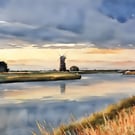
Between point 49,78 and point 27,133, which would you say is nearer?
point 27,133

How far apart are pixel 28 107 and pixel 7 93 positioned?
654 centimetres

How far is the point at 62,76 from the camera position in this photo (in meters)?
45.0

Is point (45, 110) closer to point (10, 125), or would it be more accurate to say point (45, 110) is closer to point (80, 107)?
point (80, 107)

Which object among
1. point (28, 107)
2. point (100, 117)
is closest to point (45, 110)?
point (28, 107)

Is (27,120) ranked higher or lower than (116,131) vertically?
lower

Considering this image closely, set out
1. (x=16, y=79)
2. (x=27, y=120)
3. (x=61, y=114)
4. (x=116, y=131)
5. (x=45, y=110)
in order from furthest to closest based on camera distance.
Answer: (x=16, y=79), (x=45, y=110), (x=61, y=114), (x=27, y=120), (x=116, y=131)

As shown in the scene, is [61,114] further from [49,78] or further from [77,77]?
[77,77]

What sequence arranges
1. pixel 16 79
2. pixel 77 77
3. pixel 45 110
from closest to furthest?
pixel 45 110 < pixel 16 79 < pixel 77 77

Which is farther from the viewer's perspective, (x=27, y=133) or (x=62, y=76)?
(x=62, y=76)

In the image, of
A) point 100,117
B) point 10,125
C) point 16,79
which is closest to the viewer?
point 100,117

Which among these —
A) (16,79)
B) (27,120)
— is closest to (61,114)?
(27,120)

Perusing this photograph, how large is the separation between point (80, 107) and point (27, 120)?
461 centimetres

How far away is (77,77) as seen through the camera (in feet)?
157

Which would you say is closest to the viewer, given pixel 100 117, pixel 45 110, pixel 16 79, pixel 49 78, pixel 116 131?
pixel 116 131
